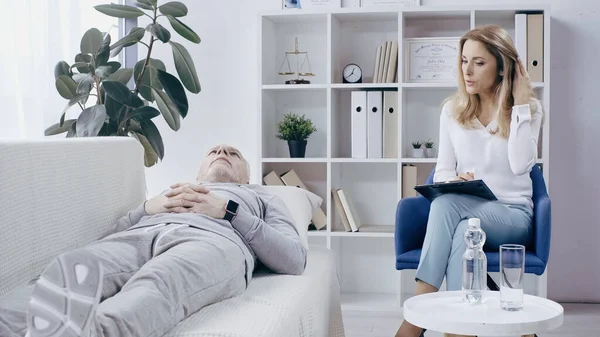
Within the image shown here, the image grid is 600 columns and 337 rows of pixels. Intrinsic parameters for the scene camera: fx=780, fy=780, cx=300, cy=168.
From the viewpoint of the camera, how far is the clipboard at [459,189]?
9.49ft

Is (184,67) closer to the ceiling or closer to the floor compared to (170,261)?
closer to the ceiling

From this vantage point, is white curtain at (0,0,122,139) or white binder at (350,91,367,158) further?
white binder at (350,91,367,158)

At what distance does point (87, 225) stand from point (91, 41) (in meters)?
Result: 1.27

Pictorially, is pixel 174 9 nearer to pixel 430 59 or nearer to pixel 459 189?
pixel 430 59

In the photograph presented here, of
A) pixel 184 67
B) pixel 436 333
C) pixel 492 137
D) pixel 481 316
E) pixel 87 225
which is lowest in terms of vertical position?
pixel 436 333

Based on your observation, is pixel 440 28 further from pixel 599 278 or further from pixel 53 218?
pixel 53 218

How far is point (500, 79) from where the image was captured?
3.25 metres

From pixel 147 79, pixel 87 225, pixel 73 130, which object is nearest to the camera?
pixel 87 225

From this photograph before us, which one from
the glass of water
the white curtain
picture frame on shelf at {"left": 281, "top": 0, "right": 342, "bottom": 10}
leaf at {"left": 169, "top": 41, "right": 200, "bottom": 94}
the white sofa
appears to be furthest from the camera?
picture frame on shelf at {"left": 281, "top": 0, "right": 342, "bottom": 10}

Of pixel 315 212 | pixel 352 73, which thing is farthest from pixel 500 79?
pixel 315 212

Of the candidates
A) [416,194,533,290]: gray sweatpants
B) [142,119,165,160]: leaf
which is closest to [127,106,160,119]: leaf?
[142,119,165,160]: leaf

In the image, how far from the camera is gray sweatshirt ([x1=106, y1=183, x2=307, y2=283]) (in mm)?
2348

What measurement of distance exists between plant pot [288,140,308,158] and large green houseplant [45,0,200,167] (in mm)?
661

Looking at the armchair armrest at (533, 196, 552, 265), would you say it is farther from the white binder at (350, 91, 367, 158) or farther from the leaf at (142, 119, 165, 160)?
the leaf at (142, 119, 165, 160)
